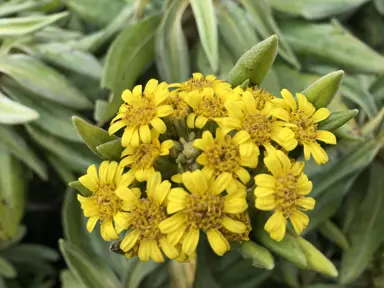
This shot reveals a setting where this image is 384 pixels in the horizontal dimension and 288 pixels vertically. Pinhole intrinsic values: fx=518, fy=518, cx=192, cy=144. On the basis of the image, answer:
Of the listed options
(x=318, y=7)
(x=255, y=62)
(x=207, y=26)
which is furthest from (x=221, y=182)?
(x=318, y=7)

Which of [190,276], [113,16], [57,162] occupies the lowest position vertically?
[190,276]

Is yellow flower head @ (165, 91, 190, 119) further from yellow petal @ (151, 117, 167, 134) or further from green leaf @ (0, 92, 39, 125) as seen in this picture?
green leaf @ (0, 92, 39, 125)

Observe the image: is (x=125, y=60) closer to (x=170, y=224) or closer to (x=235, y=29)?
(x=235, y=29)

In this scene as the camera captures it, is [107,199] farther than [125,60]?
No

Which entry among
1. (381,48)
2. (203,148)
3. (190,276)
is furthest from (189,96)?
(381,48)

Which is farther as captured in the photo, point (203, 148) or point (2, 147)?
point (2, 147)

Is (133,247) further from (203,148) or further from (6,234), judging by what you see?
(6,234)
